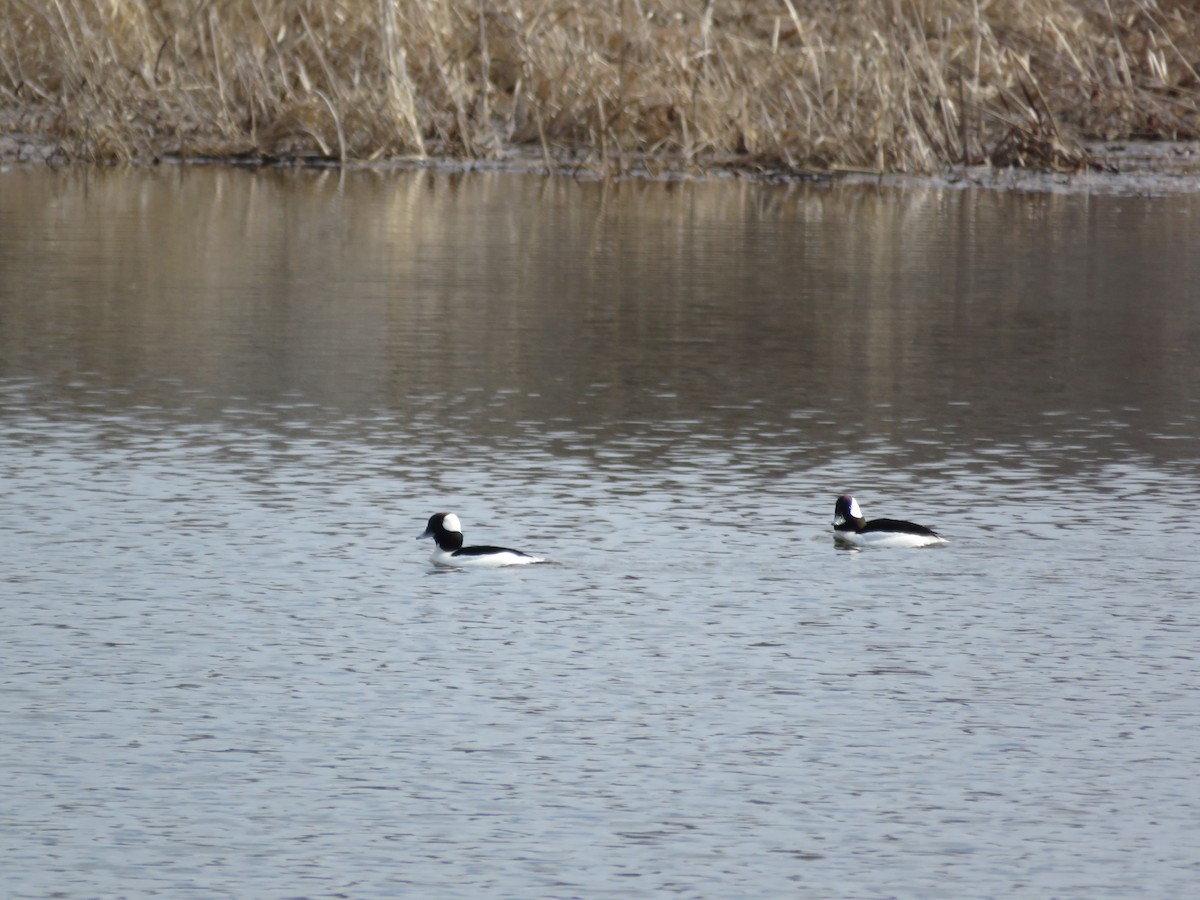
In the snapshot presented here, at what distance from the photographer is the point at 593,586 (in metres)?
8.96

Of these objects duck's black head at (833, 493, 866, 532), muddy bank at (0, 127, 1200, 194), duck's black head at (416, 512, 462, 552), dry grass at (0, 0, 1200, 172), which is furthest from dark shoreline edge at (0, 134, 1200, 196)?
duck's black head at (416, 512, 462, 552)

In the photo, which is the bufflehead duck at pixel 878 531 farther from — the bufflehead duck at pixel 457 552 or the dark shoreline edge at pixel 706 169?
the dark shoreline edge at pixel 706 169

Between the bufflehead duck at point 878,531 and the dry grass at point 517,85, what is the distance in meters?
16.7

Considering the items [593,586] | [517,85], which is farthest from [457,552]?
[517,85]

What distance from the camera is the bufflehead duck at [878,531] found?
9.59 metres

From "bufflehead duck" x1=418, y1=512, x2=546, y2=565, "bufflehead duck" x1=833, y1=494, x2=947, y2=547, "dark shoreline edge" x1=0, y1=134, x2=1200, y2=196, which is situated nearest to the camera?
"bufflehead duck" x1=418, y1=512, x2=546, y2=565

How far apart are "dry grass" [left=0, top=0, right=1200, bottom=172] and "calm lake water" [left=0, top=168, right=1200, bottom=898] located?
27.6ft

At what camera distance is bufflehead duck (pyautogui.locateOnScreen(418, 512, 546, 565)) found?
913 centimetres

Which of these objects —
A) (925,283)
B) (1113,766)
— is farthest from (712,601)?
(925,283)

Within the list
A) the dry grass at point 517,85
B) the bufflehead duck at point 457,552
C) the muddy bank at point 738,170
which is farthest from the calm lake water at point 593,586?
the dry grass at point 517,85

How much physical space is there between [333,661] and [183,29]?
20841 millimetres

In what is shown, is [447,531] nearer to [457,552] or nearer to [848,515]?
[457,552]

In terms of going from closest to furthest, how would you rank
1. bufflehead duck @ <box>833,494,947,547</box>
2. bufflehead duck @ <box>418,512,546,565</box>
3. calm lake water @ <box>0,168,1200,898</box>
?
1. calm lake water @ <box>0,168,1200,898</box>
2. bufflehead duck @ <box>418,512,546,565</box>
3. bufflehead duck @ <box>833,494,947,547</box>

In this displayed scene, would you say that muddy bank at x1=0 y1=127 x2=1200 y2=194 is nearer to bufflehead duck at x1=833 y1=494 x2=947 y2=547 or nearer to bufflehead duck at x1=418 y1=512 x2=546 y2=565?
bufflehead duck at x1=833 y1=494 x2=947 y2=547
